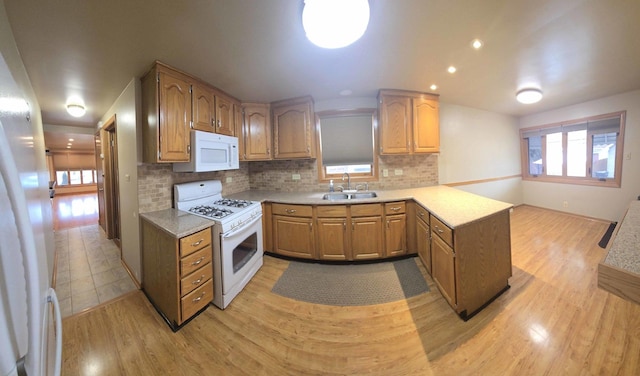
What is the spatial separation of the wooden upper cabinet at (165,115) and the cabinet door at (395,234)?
240 cm

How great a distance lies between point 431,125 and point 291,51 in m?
2.24

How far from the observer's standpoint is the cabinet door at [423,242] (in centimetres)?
215

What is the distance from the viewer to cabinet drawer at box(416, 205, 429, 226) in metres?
2.17

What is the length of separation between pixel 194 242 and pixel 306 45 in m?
1.90

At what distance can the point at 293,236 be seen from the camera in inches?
103

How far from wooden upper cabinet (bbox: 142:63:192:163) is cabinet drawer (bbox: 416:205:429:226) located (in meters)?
2.57

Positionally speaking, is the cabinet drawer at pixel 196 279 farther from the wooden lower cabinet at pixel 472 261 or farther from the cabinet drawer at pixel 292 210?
the wooden lower cabinet at pixel 472 261

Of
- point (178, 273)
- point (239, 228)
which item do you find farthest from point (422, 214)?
point (178, 273)

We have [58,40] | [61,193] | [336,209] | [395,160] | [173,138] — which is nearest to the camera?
[58,40]

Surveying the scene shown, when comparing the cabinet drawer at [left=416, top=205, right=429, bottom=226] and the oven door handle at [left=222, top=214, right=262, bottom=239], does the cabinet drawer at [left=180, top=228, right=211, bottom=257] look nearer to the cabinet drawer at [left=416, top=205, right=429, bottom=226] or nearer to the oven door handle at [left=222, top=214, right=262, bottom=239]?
the oven door handle at [left=222, top=214, right=262, bottom=239]

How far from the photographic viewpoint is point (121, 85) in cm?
214

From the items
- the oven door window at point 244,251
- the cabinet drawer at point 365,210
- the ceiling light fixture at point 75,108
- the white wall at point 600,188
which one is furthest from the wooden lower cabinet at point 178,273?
the white wall at point 600,188

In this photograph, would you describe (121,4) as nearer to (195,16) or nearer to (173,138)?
(195,16)

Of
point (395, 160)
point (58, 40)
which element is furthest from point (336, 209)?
point (58, 40)
